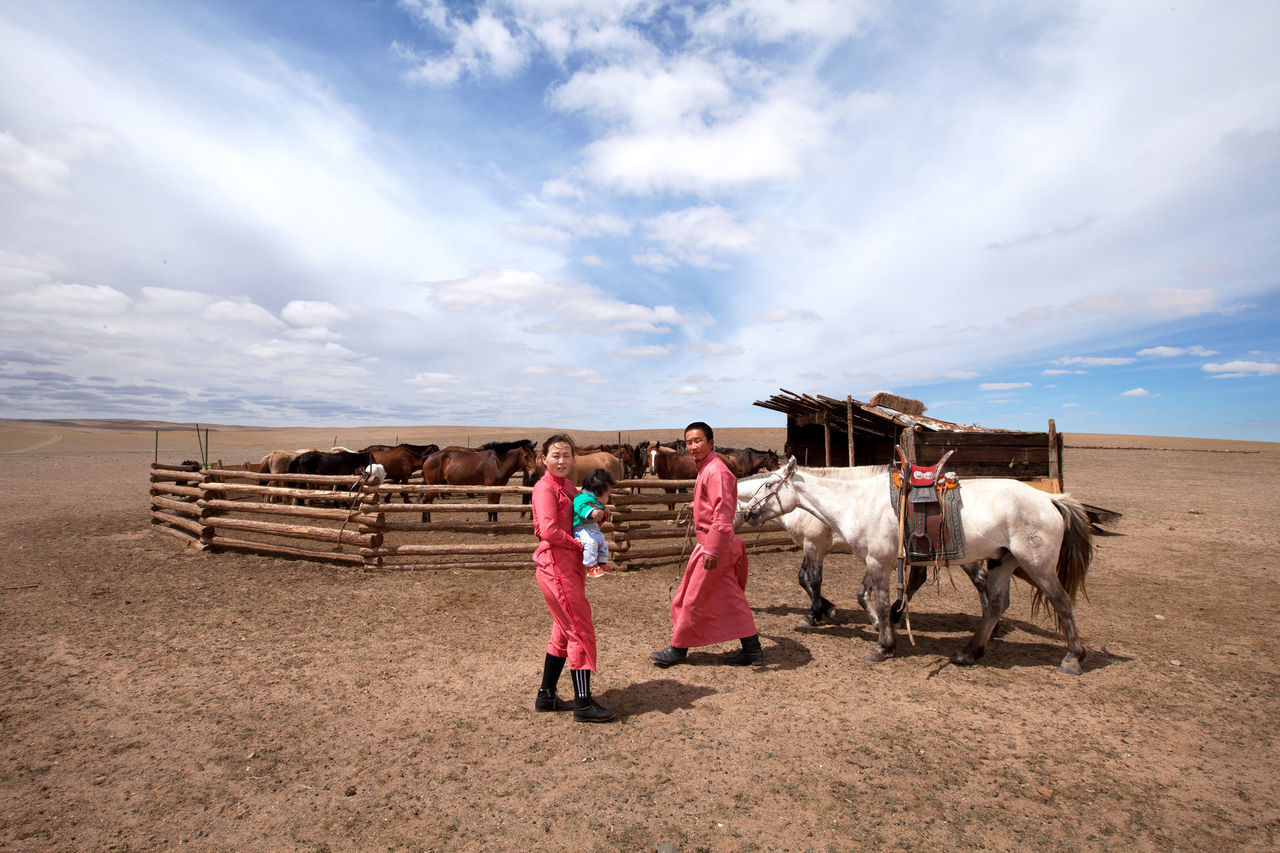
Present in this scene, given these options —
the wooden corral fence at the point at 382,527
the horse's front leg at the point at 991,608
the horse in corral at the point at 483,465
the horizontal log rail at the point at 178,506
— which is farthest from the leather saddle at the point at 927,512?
the horizontal log rail at the point at 178,506

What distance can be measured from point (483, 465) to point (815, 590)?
8286 millimetres

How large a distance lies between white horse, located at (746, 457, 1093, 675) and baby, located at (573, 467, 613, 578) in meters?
2.07

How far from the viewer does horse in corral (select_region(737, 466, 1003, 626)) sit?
557cm

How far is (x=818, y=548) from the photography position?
615 centimetres

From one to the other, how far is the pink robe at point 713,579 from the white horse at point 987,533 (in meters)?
0.95

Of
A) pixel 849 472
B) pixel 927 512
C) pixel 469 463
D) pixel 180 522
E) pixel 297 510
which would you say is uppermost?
pixel 849 472

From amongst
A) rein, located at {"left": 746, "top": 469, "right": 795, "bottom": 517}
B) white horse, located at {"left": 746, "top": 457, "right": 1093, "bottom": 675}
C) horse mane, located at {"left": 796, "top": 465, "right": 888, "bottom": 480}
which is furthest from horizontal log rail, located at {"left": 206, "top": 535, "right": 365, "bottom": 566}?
horse mane, located at {"left": 796, "top": 465, "right": 888, "bottom": 480}

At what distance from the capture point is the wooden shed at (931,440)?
9367 millimetres

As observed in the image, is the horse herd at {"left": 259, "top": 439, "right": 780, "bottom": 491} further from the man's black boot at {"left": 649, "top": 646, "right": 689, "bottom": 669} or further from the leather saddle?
the man's black boot at {"left": 649, "top": 646, "right": 689, "bottom": 669}

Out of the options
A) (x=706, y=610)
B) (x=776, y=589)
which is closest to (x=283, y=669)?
(x=706, y=610)

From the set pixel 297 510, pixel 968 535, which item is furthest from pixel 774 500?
pixel 297 510

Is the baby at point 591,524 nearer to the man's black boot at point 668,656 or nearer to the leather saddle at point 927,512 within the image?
the man's black boot at point 668,656

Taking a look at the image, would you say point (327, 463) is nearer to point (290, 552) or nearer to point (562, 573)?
point (290, 552)

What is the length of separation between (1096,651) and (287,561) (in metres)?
10.00
